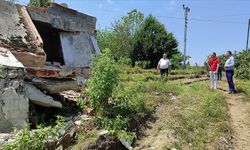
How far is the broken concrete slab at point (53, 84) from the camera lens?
777 cm

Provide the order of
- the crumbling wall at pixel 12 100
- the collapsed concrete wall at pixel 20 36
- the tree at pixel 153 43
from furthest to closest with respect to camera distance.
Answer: the tree at pixel 153 43
the collapsed concrete wall at pixel 20 36
the crumbling wall at pixel 12 100

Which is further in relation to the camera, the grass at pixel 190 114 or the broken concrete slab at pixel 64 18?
the broken concrete slab at pixel 64 18

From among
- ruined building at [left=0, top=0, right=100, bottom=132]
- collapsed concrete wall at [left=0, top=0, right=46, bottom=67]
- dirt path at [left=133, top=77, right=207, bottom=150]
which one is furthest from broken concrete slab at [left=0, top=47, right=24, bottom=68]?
dirt path at [left=133, top=77, right=207, bottom=150]

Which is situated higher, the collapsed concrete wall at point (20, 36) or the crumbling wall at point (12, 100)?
the collapsed concrete wall at point (20, 36)

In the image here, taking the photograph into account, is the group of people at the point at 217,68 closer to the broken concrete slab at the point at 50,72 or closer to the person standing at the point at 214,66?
the person standing at the point at 214,66

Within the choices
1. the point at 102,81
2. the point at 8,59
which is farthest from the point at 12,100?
the point at 102,81

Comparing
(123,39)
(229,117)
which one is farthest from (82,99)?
(123,39)

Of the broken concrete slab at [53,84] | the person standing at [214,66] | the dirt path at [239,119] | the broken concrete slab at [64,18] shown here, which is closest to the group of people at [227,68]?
the person standing at [214,66]

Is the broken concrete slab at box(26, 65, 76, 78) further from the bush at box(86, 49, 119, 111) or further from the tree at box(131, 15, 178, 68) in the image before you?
the tree at box(131, 15, 178, 68)

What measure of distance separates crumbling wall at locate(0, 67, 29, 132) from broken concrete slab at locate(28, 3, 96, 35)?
2.81 meters

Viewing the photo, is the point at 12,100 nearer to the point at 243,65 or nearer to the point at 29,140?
the point at 29,140

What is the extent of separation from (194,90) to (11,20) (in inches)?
240

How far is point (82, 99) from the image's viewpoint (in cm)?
807

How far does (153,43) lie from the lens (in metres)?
32.5
